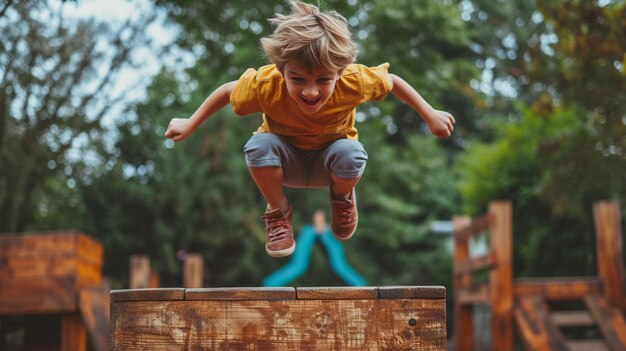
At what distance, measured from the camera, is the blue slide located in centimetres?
973

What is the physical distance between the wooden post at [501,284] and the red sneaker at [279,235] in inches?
161

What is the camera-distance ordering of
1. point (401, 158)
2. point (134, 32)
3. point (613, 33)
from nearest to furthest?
1. point (613, 33)
2. point (134, 32)
3. point (401, 158)

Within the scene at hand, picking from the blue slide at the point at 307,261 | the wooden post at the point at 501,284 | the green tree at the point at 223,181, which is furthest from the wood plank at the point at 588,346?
the green tree at the point at 223,181

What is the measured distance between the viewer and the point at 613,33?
21.1ft

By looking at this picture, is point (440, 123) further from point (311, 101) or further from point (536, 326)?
point (536, 326)

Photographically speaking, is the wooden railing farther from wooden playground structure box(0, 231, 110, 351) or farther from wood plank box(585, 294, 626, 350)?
wooden playground structure box(0, 231, 110, 351)

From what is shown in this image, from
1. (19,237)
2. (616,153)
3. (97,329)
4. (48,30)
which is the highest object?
(48,30)

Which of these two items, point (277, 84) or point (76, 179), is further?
point (76, 179)

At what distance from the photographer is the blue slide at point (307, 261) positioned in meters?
9.73

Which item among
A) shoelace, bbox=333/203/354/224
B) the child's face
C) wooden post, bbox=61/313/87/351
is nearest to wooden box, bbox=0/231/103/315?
wooden post, bbox=61/313/87/351

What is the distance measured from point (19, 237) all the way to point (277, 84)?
418 centimetres

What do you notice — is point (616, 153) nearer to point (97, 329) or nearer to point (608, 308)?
point (608, 308)

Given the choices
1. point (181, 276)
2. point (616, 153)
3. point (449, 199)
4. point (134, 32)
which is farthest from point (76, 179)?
point (449, 199)

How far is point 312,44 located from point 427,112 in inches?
28.2
